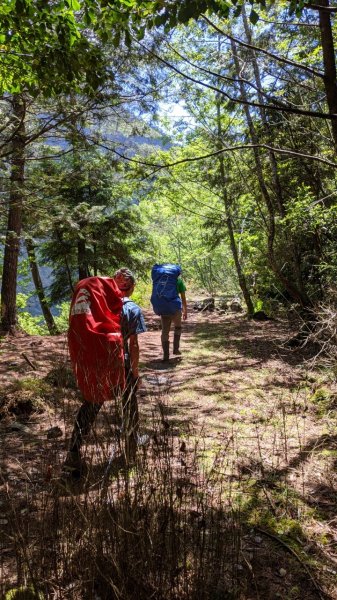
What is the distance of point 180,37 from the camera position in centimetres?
1326

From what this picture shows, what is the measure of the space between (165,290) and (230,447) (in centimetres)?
389

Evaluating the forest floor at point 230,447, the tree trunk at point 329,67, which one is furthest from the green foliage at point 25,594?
the tree trunk at point 329,67

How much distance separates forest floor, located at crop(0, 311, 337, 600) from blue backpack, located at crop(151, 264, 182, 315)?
107 centimetres

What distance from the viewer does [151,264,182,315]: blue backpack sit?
7634 millimetres

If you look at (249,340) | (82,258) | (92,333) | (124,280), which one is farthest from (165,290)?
(82,258)

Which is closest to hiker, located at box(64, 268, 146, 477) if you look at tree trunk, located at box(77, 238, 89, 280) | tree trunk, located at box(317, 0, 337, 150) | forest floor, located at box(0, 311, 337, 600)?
forest floor, located at box(0, 311, 337, 600)

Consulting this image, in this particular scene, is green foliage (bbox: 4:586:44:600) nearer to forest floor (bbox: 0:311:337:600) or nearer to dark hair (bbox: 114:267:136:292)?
forest floor (bbox: 0:311:337:600)

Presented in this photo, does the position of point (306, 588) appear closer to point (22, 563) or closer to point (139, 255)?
point (22, 563)

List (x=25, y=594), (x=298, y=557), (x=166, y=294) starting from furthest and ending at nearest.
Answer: (x=166, y=294), (x=298, y=557), (x=25, y=594)

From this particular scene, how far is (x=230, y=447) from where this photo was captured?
4.16m

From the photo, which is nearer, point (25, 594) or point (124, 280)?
point (25, 594)

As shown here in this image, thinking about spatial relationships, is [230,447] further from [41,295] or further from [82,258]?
[41,295]

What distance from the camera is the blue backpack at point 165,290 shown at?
7.63 metres

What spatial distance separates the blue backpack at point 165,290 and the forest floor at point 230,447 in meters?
1.07
